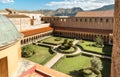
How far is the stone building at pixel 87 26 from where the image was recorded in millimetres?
34375

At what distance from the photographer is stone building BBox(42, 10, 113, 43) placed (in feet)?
113

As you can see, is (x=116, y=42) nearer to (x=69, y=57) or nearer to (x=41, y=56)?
(x=69, y=57)

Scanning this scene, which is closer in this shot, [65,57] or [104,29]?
[65,57]

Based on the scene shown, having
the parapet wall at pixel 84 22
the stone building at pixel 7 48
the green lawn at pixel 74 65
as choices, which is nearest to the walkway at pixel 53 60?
the green lawn at pixel 74 65

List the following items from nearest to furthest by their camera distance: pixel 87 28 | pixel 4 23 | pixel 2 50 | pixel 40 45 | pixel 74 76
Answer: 1. pixel 2 50
2. pixel 4 23
3. pixel 74 76
4. pixel 40 45
5. pixel 87 28

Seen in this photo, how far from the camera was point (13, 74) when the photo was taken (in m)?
8.77

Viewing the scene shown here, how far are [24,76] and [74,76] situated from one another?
936cm

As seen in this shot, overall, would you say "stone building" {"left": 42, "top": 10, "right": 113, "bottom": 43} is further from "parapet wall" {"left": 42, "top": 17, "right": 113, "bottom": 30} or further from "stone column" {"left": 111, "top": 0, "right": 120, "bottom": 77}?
"stone column" {"left": 111, "top": 0, "right": 120, "bottom": 77}

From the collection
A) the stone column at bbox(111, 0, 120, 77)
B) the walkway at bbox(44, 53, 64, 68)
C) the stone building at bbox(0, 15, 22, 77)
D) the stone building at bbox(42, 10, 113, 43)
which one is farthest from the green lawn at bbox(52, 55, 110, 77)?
the stone column at bbox(111, 0, 120, 77)

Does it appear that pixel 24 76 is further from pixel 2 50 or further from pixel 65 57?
pixel 65 57

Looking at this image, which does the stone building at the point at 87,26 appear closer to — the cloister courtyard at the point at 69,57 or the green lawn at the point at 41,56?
the cloister courtyard at the point at 69,57


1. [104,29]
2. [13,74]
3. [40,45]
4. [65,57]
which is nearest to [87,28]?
[104,29]

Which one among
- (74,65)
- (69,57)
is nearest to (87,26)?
(69,57)

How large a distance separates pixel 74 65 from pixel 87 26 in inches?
801
